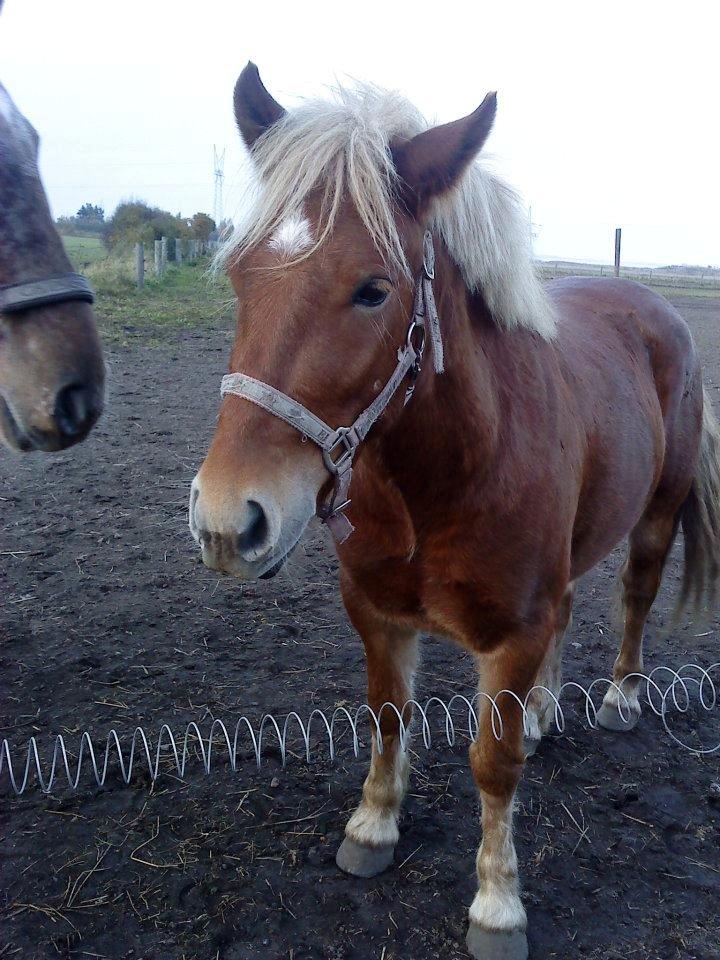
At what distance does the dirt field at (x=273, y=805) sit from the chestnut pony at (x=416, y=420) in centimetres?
21


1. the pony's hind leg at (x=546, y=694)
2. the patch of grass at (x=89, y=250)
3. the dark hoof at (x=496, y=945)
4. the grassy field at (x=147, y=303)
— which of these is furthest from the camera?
the patch of grass at (x=89, y=250)

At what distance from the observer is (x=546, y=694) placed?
3.37m

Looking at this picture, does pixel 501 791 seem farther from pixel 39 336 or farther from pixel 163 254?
pixel 163 254

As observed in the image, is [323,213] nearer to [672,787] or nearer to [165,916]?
[165,916]

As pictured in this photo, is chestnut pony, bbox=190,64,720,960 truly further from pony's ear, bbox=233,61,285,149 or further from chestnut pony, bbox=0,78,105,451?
chestnut pony, bbox=0,78,105,451

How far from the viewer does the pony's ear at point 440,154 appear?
1782mm

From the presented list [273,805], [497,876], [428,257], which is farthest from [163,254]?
[497,876]

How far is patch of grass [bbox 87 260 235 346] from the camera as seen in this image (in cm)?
1298

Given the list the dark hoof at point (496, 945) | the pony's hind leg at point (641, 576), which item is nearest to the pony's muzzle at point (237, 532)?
the dark hoof at point (496, 945)

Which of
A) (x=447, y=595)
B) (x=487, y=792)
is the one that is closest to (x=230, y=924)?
(x=487, y=792)

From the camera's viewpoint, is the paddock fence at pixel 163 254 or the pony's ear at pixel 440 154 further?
the paddock fence at pixel 163 254

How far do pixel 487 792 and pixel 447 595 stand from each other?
2.53 ft

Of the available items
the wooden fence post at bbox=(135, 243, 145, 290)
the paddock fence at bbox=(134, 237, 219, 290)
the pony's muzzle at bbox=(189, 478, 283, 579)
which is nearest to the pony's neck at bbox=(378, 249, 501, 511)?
the pony's muzzle at bbox=(189, 478, 283, 579)

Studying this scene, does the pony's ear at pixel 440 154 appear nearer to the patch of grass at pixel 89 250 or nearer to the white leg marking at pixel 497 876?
the white leg marking at pixel 497 876
